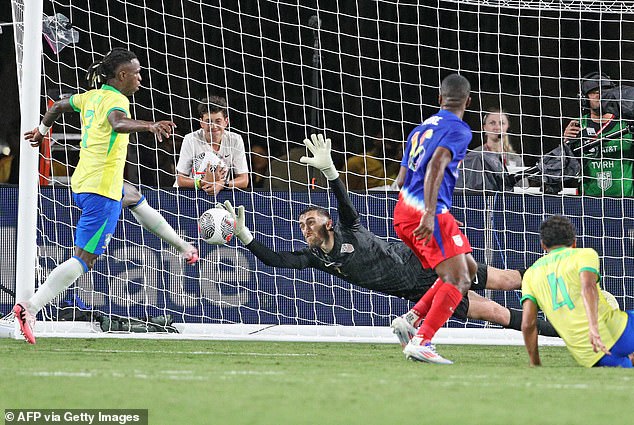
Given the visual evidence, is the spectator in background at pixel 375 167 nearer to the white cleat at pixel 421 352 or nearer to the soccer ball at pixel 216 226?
the soccer ball at pixel 216 226

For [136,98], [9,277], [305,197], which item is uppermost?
[136,98]

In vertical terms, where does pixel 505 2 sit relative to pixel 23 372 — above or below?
above

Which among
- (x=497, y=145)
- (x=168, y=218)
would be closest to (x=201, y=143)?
(x=168, y=218)

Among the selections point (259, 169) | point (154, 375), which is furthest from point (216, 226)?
point (154, 375)

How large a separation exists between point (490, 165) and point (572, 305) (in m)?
4.20

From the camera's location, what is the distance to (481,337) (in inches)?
396

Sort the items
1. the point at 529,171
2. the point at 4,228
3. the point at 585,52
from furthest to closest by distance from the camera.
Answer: the point at 585,52
the point at 529,171
the point at 4,228

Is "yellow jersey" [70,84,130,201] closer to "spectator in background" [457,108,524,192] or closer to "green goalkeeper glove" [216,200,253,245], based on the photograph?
"green goalkeeper glove" [216,200,253,245]

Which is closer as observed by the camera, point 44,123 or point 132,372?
point 132,372

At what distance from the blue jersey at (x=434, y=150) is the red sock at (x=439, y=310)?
20.3 inches

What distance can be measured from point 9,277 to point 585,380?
19.7 ft

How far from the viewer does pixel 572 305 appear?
22.1ft

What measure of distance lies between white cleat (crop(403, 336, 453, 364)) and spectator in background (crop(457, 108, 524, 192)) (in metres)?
3.87

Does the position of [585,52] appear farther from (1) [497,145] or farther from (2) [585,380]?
(2) [585,380]
